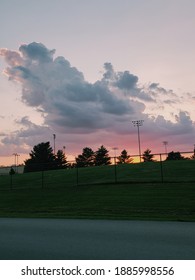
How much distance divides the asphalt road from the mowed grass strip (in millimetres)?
4206

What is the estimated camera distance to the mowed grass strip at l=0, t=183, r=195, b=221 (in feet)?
50.7

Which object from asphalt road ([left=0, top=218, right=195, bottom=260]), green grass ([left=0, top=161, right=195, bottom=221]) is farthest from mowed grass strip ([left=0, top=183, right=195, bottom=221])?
asphalt road ([left=0, top=218, right=195, bottom=260])

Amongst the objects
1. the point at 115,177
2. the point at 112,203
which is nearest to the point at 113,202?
the point at 112,203

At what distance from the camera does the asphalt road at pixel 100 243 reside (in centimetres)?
660

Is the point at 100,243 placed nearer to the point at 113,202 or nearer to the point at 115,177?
the point at 113,202

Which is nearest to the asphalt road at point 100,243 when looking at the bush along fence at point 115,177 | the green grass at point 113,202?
the green grass at point 113,202

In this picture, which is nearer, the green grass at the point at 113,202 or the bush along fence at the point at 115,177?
the green grass at the point at 113,202

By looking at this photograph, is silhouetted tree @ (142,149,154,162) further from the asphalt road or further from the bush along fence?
the asphalt road

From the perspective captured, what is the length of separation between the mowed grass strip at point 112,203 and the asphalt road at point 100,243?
13.8ft

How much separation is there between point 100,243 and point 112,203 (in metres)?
11.5

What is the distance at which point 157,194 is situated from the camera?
21.0m

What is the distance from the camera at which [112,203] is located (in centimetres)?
1928

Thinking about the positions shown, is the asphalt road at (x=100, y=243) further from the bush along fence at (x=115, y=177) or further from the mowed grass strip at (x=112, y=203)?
the bush along fence at (x=115, y=177)
